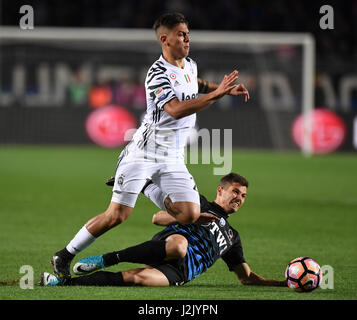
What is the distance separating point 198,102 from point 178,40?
684 millimetres

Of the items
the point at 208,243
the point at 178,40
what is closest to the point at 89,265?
the point at 208,243

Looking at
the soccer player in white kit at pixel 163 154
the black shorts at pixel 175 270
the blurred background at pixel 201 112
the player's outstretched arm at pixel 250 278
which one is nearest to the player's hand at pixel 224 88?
the soccer player in white kit at pixel 163 154

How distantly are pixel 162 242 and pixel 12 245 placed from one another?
2641 millimetres

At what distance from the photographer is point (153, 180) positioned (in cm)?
620

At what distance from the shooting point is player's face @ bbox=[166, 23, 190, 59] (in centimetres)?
615

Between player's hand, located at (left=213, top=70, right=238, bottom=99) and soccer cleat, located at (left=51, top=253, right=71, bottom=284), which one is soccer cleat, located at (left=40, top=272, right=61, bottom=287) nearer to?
soccer cleat, located at (left=51, top=253, right=71, bottom=284)

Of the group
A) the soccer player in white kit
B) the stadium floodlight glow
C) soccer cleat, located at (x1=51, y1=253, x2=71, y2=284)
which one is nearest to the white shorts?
the soccer player in white kit

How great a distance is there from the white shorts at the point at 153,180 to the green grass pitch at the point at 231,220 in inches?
28.3

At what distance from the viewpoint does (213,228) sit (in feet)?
20.1

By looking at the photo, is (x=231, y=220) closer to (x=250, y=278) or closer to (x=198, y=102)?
(x=250, y=278)

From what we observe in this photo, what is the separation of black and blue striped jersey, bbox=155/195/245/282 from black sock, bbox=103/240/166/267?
246 millimetres

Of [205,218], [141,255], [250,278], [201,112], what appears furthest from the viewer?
[201,112]

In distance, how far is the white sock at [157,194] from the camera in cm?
617
